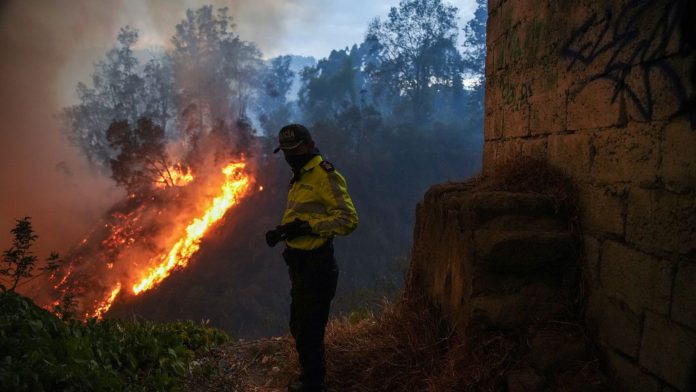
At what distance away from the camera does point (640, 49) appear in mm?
2260

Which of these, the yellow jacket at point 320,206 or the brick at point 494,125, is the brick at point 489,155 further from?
the yellow jacket at point 320,206

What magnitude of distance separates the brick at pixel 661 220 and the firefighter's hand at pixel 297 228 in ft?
6.72

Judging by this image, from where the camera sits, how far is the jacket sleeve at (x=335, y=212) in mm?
3195

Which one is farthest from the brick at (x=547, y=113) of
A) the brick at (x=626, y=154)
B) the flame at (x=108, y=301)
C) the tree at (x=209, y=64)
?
the tree at (x=209, y=64)

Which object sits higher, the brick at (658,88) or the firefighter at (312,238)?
the brick at (658,88)

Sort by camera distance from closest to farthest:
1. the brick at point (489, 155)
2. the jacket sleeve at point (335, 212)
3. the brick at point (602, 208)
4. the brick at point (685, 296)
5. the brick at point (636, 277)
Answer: the brick at point (685, 296) → the brick at point (636, 277) → the brick at point (602, 208) → the jacket sleeve at point (335, 212) → the brick at point (489, 155)

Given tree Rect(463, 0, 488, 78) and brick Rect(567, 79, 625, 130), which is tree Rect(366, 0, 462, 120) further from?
brick Rect(567, 79, 625, 130)

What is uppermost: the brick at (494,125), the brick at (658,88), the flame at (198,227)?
the brick at (658,88)

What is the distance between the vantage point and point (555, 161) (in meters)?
3.08

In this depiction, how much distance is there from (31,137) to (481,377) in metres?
57.4

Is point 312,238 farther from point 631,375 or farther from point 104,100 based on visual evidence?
point 104,100

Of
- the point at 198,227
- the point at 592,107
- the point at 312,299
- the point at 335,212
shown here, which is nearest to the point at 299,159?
the point at 335,212

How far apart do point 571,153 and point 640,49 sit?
80cm

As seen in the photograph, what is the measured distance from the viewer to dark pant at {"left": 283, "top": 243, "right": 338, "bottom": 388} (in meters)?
3.28
